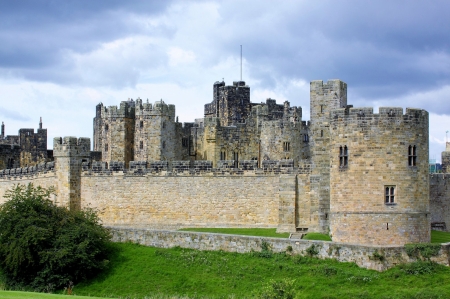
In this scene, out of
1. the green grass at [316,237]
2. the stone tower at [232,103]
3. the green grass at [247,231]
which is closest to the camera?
the green grass at [316,237]

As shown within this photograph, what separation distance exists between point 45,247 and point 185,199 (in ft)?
35.0

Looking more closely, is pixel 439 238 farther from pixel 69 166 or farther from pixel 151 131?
pixel 69 166

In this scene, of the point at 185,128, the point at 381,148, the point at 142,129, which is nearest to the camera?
the point at 381,148

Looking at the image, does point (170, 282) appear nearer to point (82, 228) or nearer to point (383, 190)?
point (82, 228)

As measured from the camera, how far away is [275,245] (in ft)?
127

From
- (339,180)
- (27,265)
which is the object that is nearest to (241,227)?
(339,180)

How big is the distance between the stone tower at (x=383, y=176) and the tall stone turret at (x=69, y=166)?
17109 millimetres

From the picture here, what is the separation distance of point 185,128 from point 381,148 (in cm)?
2294

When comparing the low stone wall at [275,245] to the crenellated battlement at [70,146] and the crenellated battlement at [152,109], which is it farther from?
the crenellated battlement at [152,109]

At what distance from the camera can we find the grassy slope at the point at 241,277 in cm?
3469

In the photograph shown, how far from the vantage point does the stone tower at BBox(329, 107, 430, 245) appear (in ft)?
126

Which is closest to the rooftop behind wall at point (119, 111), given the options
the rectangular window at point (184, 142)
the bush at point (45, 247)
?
the rectangular window at point (184, 142)

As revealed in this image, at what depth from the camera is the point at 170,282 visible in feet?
122

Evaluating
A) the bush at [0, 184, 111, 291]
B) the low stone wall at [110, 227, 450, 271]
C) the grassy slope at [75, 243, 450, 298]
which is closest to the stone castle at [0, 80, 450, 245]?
the low stone wall at [110, 227, 450, 271]
